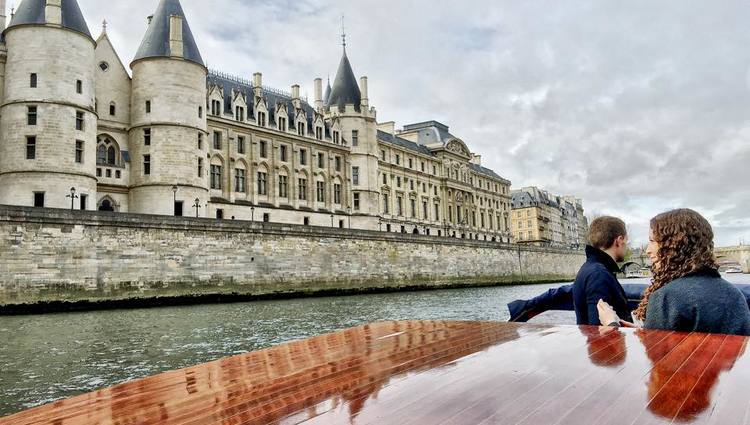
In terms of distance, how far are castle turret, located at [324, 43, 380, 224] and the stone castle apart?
0.33 ft

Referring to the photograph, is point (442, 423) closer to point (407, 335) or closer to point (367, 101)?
point (407, 335)

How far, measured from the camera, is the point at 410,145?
201 feet

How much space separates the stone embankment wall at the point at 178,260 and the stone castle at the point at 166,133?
5.86m

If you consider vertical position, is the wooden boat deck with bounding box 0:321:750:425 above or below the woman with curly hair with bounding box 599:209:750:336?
below

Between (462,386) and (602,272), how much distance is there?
90.5 inches

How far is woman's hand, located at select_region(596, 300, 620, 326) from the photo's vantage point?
4312 millimetres

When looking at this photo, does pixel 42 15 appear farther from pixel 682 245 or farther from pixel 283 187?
pixel 682 245

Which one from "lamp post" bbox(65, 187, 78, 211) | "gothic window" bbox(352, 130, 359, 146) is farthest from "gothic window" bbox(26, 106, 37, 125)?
"gothic window" bbox(352, 130, 359, 146)

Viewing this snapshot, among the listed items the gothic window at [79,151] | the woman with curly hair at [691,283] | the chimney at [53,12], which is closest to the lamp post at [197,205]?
the gothic window at [79,151]

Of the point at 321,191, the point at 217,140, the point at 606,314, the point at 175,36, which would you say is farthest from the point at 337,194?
the point at 606,314

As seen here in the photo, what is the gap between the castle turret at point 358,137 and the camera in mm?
49094

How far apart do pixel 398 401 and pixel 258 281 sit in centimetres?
2668

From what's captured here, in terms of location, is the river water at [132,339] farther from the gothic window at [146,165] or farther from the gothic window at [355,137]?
the gothic window at [355,137]

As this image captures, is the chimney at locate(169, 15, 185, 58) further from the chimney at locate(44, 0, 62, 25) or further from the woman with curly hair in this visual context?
the woman with curly hair
